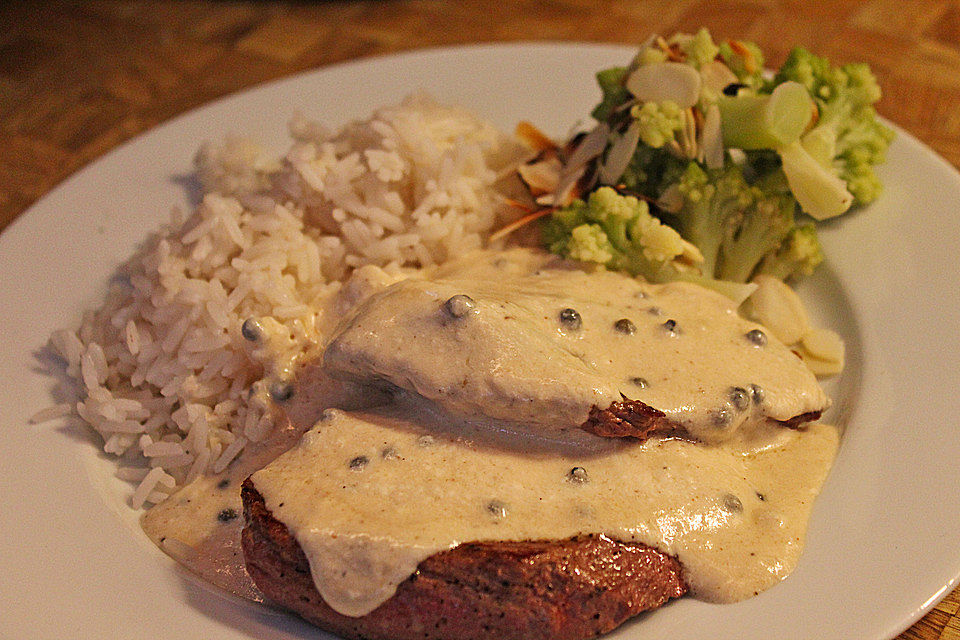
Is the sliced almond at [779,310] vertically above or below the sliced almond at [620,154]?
below

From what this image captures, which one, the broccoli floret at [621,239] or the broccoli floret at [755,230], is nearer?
the broccoli floret at [621,239]

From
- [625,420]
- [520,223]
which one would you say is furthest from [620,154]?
[625,420]

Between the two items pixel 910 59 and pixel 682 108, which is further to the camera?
pixel 910 59

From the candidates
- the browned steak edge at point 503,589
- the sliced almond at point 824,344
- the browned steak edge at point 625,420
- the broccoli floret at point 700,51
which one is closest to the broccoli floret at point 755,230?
the sliced almond at point 824,344

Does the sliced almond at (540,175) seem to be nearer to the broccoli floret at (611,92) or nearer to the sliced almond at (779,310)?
the broccoli floret at (611,92)

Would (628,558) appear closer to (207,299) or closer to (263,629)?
(263,629)

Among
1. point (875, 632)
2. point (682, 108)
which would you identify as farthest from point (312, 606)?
point (682, 108)

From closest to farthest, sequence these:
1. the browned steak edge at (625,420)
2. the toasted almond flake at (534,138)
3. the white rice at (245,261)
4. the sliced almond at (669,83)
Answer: the browned steak edge at (625,420) → the white rice at (245,261) → the sliced almond at (669,83) → the toasted almond flake at (534,138)
